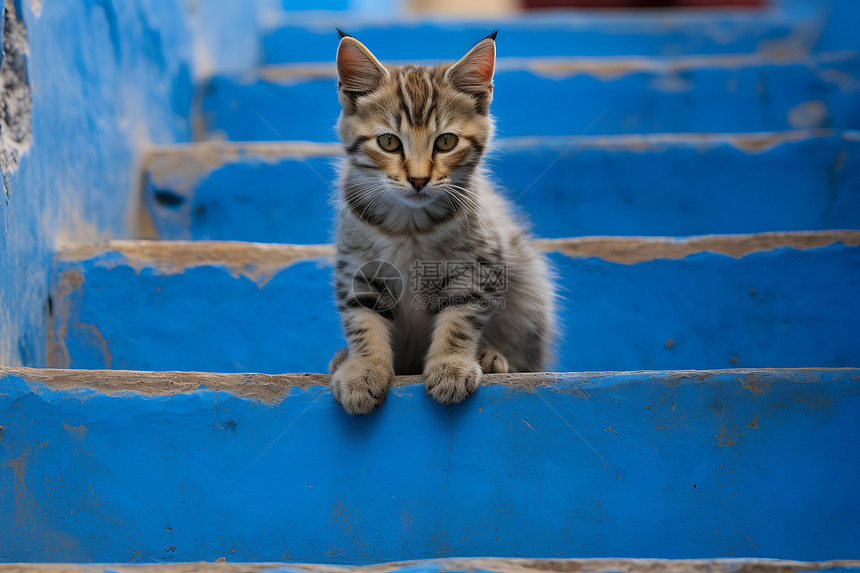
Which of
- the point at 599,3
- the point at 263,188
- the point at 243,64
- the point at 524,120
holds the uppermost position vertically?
the point at 599,3

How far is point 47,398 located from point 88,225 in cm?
69

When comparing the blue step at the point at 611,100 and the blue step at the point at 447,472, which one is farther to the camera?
the blue step at the point at 611,100

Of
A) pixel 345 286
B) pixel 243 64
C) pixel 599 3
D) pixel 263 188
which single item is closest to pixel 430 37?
pixel 243 64

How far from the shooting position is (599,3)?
608 centimetres

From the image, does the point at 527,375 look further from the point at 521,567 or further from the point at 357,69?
the point at 357,69

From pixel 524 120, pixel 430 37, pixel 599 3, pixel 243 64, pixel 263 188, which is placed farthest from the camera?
pixel 599 3

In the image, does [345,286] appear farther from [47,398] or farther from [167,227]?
[167,227]

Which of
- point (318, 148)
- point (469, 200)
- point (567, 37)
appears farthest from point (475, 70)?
point (567, 37)

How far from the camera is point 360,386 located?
108 centimetres

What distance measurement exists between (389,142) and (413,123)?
6 centimetres

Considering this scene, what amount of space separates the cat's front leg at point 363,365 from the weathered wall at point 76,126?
653 millimetres

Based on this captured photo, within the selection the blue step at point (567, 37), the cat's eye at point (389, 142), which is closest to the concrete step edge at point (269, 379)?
the cat's eye at point (389, 142)

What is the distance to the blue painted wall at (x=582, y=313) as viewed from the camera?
1.52 m

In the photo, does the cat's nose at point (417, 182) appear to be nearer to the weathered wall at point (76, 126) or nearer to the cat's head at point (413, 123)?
the cat's head at point (413, 123)
